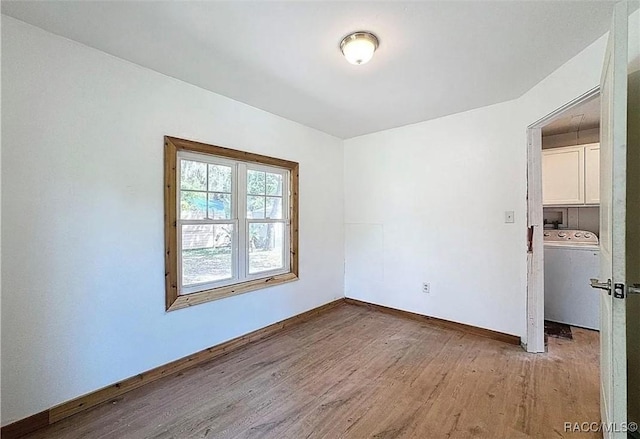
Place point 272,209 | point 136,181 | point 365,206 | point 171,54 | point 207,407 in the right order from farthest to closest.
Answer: point 365,206
point 272,209
point 136,181
point 171,54
point 207,407

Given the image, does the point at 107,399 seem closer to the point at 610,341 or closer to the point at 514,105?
the point at 610,341

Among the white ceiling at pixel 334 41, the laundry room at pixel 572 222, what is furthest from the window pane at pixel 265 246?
the laundry room at pixel 572 222

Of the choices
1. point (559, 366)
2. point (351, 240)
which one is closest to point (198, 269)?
point (351, 240)

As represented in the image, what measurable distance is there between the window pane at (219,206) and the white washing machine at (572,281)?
3745mm

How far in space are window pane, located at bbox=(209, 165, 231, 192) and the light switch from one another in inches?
113

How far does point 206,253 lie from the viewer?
277cm

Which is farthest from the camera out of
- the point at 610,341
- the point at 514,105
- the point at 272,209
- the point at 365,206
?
the point at 365,206

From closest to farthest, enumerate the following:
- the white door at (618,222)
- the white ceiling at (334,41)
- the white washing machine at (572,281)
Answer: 1. the white door at (618,222)
2. the white ceiling at (334,41)
3. the white washing machine at (572,281)

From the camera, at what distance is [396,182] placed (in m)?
3.85

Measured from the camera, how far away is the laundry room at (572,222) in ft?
10.5

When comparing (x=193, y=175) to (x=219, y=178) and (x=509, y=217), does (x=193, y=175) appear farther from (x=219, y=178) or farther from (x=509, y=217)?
(x=509, y=217)

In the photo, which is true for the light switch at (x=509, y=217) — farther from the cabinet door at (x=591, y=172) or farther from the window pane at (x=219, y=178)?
the window pane at (x=219, y=178)

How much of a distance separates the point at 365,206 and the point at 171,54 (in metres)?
2.90

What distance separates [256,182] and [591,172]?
410 centimetres
